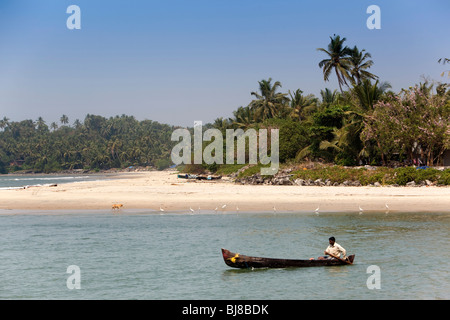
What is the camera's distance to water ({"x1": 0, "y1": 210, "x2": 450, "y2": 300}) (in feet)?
53.9

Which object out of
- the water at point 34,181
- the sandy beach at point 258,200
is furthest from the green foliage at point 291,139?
the water at point 34,181

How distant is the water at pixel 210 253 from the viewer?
53.9ft

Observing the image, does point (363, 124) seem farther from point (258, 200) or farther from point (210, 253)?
point (210, 253)

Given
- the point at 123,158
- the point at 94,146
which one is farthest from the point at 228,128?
the point at 94,146

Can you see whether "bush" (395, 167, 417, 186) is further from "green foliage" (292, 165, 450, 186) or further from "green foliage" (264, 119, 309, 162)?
"green foliage" (264, 119, 309, 162)

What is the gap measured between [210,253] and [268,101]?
210 feet

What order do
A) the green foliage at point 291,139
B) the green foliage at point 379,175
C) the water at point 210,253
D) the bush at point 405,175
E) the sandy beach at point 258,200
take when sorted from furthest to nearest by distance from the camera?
the green foliage at point 291,139 → the bush at point 405,175 → the green foliage at point 379,175 → the sandy beach at point 258,200 → the water at point 210,253

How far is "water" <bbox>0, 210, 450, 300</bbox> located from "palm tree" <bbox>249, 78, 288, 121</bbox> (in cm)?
5297

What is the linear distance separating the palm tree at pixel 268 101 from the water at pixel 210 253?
52967mm

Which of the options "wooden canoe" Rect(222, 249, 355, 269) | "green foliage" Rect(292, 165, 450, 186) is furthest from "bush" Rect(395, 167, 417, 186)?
"wooden canoe" Rect(222, 249, 355, 269)

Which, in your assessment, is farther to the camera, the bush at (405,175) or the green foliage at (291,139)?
the green foliage at (291,139)

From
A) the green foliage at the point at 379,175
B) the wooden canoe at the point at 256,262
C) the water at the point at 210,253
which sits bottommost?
the water at the point at 210,253

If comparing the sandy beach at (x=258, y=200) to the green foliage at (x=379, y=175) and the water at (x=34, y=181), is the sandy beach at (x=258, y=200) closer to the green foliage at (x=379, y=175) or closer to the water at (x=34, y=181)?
the green foliage at (x=379, y=175)
